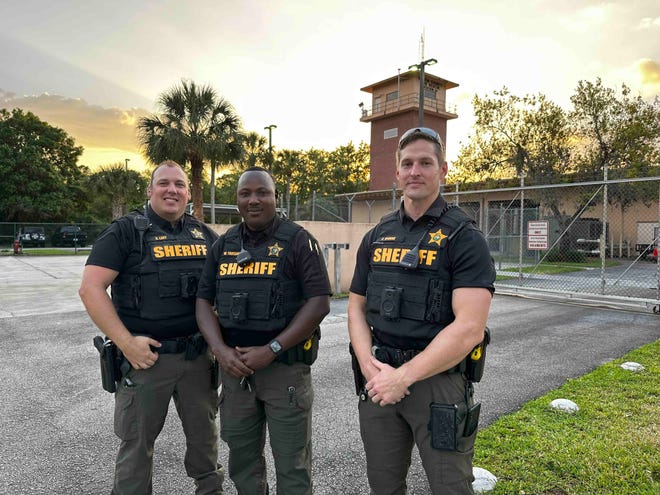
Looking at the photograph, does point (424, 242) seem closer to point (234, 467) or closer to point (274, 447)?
point (274, 447)

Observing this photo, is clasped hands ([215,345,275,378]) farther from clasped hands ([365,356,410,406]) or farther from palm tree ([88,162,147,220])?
palm tree ([88,162,147,220])

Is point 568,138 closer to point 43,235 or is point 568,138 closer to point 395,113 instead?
point 395,113

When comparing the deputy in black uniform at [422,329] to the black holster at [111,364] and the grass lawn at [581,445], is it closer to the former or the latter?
the grass lawn at [581,445]

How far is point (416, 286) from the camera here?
2.01 meters

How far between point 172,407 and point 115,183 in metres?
39.0

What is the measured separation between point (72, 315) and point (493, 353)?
7.26 metres

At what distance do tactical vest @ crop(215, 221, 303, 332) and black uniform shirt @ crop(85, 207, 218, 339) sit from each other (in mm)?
273

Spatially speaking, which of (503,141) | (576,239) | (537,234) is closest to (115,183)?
(503,141)

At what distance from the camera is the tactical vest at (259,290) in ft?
7.71

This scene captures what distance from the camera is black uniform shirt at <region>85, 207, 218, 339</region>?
2.42 metres

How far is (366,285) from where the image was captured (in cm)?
229

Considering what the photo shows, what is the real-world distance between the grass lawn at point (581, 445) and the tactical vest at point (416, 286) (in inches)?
55.7

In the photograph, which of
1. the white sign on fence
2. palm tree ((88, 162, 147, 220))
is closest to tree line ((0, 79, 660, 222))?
the white sign on fence

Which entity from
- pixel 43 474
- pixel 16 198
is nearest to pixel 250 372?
pixel 43 474
